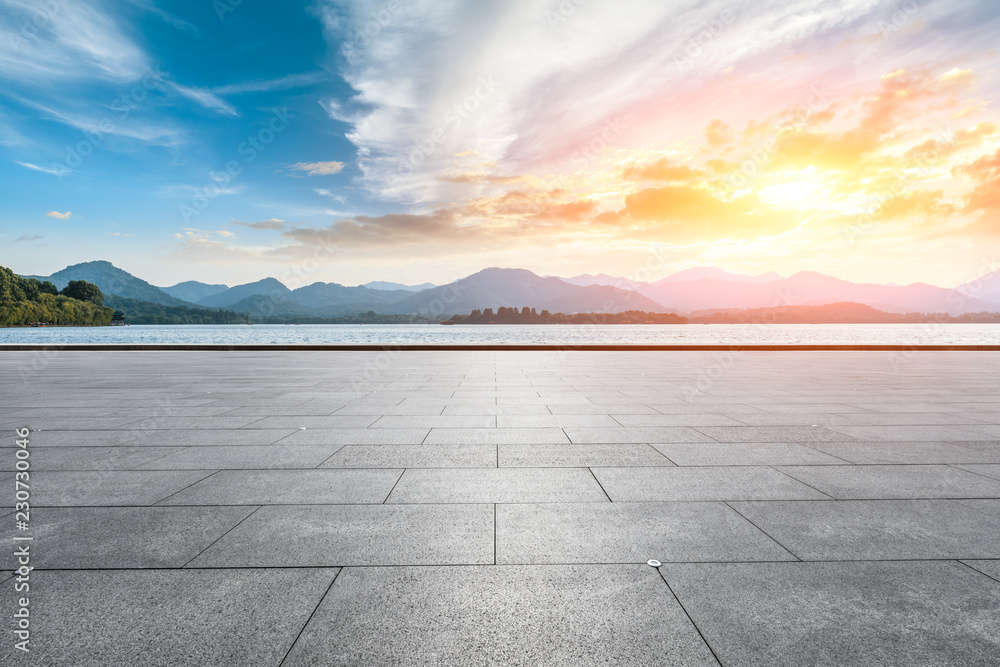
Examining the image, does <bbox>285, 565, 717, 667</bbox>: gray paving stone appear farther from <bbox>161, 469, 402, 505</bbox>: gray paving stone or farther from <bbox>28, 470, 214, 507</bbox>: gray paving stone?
<bbox>28, 470, 214, 507</bbox>: gray paving stone

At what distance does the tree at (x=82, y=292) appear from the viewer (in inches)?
6855

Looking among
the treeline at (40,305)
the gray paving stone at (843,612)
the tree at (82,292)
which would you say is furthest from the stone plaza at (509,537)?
the tree at (82,292)

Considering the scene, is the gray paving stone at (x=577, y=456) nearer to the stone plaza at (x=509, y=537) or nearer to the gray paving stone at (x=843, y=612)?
the stone plaza at (x=509, y=537)

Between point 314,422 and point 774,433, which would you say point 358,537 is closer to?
point 314,422

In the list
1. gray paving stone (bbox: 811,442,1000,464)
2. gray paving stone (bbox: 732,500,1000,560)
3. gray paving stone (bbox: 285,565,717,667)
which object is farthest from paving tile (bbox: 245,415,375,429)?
gray paving stone (bbox: 811,442,1000,464)

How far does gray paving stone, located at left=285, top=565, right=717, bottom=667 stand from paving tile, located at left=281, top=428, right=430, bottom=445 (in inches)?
156

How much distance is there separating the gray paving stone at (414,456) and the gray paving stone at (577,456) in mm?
260

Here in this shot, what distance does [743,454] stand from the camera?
6.77m

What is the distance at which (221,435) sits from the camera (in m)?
7.91

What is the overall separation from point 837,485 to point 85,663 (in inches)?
260

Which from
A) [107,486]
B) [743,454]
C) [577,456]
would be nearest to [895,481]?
[743,454]

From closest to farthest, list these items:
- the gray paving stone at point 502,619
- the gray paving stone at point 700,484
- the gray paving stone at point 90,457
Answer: the gray paving stone at point 502,619
the gray paving stone at point 700,484
the gray paving stone at point 90,457

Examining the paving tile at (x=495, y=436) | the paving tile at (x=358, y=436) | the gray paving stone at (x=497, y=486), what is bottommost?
the paving tile at (x=358, y=436)

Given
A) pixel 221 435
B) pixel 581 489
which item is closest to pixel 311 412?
pixel 221 435
